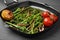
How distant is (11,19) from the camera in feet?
3.10

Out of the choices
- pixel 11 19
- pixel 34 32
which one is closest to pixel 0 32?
pixel 11 19

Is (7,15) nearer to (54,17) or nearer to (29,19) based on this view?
(29,19)

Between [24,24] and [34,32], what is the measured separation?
79 millimetres

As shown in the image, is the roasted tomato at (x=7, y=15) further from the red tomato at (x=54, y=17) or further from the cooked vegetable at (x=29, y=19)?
the red tomato at (x=54, y=17)

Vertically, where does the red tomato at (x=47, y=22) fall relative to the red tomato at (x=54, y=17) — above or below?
below

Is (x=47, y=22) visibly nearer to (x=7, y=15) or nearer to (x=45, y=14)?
(x=45, y=14)

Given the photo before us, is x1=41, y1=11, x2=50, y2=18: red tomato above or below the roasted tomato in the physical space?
above

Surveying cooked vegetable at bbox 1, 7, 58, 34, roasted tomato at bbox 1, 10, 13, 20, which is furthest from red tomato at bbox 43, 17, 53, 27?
roasted tomato at bbox 1, 10, 13, 20

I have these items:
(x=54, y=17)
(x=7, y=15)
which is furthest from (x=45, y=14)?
(x=7, y=15)

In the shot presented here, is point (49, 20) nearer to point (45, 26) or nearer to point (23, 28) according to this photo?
point (45, 26)

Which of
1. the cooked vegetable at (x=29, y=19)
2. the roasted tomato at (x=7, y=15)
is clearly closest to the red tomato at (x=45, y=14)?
the cooked vegetable at (x=29, y=19)

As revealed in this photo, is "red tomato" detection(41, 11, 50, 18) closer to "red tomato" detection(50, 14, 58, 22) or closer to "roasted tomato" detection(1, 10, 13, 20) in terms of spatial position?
"red tomato" detection(50, 14, 58, 22)

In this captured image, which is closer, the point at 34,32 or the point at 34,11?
the point at 34,32

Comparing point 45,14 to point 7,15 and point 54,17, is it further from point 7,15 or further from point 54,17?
point 7,15
